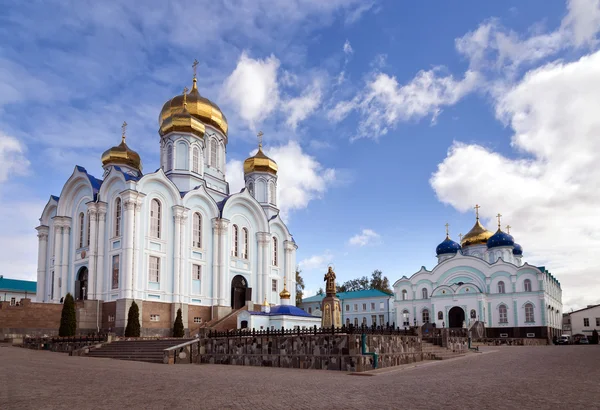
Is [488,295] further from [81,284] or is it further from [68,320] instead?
[68,320]

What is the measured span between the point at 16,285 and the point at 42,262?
21.7m

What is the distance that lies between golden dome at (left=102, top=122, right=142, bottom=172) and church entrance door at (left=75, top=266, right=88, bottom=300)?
905 cm

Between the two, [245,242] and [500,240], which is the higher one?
[500,240]

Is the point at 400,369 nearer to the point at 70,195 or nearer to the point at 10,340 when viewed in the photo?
the point at 10,340

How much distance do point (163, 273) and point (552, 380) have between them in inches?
924

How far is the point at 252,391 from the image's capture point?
1071cm

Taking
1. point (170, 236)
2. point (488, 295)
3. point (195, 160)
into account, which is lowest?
point (488, 295)

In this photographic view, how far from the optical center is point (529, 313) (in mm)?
47781

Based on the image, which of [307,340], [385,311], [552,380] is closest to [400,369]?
[307,340]

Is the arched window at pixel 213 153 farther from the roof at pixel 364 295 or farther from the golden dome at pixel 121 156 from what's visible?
the roof at pixel 364 295

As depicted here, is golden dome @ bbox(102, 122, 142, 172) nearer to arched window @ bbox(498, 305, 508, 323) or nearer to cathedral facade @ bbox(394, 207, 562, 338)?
cathedral facade @ bbox(394, 207, 562, 338)

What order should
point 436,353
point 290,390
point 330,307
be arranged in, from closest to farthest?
point 290,390
point 436,353
point 330,307

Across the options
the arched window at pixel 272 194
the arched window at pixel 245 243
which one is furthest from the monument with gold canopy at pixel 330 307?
the arched window at pixel 272 194

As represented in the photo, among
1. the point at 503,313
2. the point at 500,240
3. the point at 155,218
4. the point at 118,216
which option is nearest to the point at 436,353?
the point at 155,218
